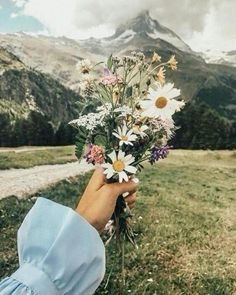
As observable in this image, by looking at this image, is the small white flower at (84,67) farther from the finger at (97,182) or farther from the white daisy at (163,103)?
the finger at (97,182)

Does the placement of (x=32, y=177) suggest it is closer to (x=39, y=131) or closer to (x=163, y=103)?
(x=39, y=131)

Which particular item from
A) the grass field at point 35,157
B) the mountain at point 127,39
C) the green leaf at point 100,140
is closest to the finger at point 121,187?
the green leaf at point 100,140

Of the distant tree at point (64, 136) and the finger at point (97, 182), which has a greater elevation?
the finger at point (97, 182)

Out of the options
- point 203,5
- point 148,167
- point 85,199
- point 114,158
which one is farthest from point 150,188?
point 85,199

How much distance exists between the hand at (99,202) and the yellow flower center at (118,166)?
2.24 ft

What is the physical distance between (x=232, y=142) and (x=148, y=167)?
1505 millimetres

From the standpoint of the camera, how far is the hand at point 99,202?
110cm

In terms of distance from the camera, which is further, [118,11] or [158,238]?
[118,11]

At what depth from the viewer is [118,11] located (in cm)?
946

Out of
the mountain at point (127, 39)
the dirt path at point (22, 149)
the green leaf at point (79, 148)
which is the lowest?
the dirt path at point (22, 149)

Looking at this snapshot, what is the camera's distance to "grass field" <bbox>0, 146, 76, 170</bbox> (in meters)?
6.88

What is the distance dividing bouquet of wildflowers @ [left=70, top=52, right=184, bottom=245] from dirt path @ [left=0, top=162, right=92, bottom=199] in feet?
10.5

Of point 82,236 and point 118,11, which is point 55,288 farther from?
point 118,11

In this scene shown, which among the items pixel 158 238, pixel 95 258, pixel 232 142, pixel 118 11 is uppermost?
pixel 118 11
